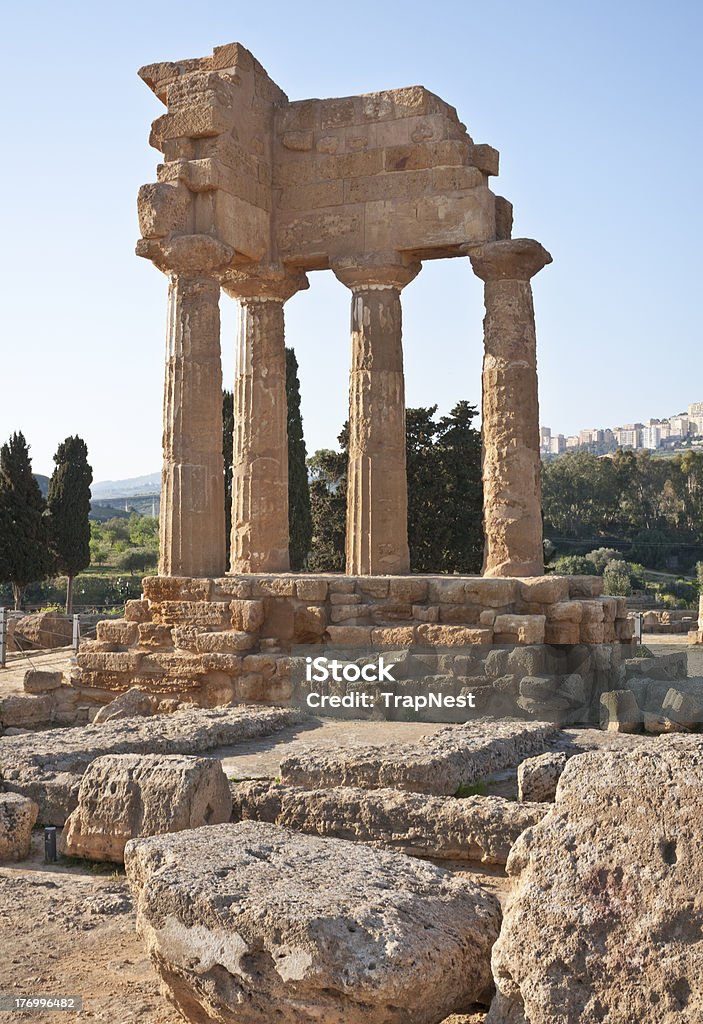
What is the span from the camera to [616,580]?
158 ft

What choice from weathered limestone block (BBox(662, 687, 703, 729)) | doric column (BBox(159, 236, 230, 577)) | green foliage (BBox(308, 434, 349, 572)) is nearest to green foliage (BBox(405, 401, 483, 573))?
green foliage (BBox(308, 434, 349, 572))

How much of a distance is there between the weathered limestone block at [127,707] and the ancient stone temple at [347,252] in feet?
7.13

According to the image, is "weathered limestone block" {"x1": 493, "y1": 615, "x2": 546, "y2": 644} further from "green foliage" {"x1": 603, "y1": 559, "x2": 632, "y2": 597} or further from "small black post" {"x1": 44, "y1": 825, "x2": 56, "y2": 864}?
"green foliage" {"x1": 603, "y1": 559, "x2": 632, "y2": 597}

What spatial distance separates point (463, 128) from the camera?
16031 mm

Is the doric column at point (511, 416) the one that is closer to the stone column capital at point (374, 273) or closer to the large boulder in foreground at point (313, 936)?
the stone column capital at point (374, 273)

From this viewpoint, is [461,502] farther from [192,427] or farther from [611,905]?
[611,905]

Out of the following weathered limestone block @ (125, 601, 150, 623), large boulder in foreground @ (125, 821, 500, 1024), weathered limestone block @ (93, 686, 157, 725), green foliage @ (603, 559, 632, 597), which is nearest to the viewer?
large boulder in foreground @ (125, 821, 500, 1024)

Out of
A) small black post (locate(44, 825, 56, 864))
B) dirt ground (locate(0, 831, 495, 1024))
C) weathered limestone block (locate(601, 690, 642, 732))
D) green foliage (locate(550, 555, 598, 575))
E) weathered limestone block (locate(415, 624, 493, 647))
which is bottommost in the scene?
dirt ground (locate(0, 831, 495, 1024))

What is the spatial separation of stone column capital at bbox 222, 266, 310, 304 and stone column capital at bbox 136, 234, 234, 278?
1345 millimetres

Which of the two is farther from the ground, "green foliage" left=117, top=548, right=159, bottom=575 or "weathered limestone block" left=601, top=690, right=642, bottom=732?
"green foliage" left=117, top=548, right=159, bottom=575

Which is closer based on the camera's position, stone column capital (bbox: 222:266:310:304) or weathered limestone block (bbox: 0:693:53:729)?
weathered limestone block (bbox: 0:693:53:729)

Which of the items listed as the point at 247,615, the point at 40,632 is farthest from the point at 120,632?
the point at 40,632

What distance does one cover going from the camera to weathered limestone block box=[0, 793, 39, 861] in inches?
287

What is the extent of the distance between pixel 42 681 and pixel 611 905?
44.7ft
